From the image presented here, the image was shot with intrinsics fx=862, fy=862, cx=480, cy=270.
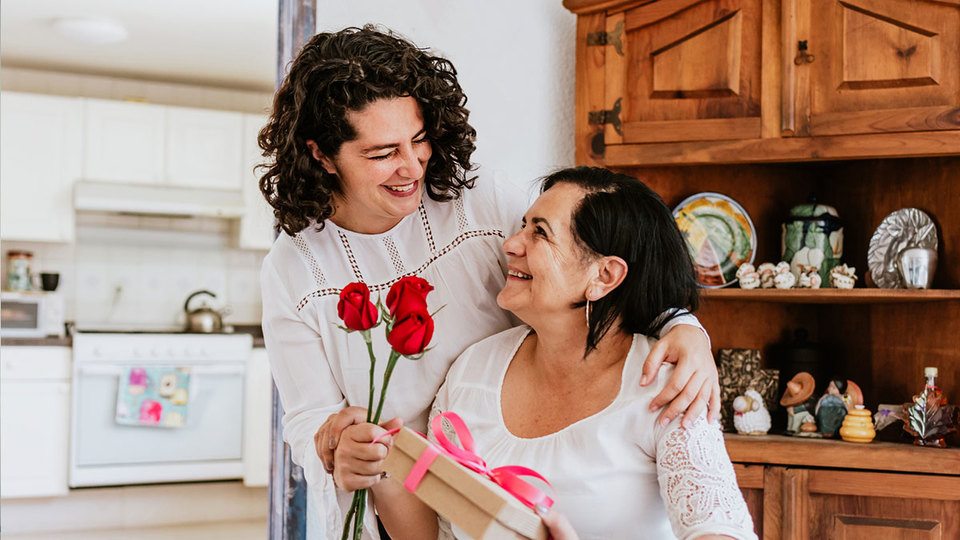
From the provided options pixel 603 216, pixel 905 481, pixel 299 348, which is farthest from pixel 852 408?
pixel 299 348

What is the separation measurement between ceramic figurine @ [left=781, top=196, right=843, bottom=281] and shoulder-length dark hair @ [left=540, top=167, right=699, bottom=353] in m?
1.05

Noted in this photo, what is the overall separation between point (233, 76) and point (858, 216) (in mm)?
4258

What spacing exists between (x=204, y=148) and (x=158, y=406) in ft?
5.38

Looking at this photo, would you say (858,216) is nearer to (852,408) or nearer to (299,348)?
(852,408)

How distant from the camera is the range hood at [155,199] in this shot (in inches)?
200

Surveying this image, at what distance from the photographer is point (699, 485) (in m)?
1.24

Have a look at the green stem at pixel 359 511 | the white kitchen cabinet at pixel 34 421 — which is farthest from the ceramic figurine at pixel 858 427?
the white kitchen cabinet at pixel 34 421

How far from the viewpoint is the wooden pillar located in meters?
2.37

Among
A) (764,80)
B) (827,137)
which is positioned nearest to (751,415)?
(827,137)

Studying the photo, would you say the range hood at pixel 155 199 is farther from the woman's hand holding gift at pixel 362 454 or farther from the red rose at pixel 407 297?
the red rose at pixel 407 297

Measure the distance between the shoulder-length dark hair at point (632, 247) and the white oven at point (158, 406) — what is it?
381 cm

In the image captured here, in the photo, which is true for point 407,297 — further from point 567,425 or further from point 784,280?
point 784,280

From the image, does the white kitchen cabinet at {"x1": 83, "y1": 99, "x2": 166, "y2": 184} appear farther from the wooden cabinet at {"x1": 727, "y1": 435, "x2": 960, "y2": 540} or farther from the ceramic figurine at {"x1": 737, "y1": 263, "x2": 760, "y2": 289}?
the wooden cabinet at {"x1": 727, "y1": 435, "x2": 960, "y2": 540}

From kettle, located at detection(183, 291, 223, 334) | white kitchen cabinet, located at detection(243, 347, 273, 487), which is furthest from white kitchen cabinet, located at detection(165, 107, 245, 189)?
white kitchen cabinet, located at detection(243, 347, 273, 487)
